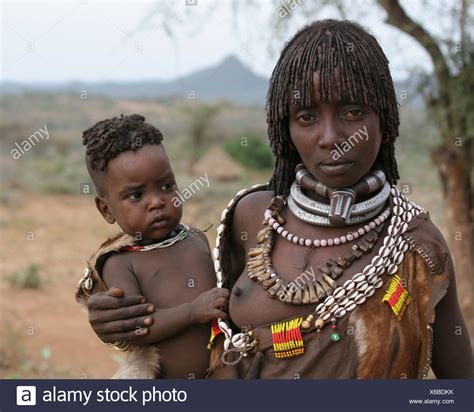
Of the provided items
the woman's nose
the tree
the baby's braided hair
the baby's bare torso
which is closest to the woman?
the woman's nose

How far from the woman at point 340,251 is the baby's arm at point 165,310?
0.22 feet

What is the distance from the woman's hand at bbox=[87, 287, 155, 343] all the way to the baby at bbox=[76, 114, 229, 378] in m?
0.02

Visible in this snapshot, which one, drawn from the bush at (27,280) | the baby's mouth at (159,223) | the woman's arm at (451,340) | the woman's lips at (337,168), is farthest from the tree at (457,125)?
the bush at (27,280)

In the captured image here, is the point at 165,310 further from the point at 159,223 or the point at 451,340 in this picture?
the point at 451,340

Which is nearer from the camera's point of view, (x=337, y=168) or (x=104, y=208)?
(x=337, y=168)

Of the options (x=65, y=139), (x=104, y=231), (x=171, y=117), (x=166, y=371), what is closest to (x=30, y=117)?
(x=65, y=139)

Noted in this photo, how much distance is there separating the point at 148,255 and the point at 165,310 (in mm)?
211

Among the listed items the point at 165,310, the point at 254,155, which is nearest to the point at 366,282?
the point at 165,310

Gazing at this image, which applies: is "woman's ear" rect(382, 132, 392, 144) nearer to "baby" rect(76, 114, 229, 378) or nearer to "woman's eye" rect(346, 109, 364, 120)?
"woman's eye" rect(346, 109, 364, 120)

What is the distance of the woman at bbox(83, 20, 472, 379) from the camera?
212 centimetres

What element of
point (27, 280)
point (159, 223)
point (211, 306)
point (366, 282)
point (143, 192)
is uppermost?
point (143, 192)

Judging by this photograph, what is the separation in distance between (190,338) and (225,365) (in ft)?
0.62

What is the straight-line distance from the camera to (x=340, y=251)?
220cm

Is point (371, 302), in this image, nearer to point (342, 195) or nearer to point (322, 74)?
point (342, 195)
